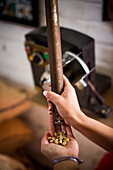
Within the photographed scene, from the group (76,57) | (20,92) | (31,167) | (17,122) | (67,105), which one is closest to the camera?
(67,105)

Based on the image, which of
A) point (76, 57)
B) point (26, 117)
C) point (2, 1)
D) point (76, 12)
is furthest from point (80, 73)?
point (2, 1)

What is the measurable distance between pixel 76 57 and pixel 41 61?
0.74 ft

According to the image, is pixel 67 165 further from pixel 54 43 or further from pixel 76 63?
pixel 76 63

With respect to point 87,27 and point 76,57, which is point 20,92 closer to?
point 87,27

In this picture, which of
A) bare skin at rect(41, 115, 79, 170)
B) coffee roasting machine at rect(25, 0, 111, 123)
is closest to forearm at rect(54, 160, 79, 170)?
bare skin at rect(41, 115, 79, 170)

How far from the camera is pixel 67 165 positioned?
1.72 ft

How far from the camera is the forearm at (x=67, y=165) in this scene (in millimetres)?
524

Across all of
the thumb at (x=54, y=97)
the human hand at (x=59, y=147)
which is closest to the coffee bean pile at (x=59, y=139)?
the human hand at (x=59, y=147)

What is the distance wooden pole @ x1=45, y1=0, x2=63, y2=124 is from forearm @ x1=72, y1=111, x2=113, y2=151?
4.4 inches

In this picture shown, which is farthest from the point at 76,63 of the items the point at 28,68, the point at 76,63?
the point at 28,68

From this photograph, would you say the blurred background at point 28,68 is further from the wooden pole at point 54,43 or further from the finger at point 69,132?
the wooden pole at point 54,43

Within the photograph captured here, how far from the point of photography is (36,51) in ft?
3.25

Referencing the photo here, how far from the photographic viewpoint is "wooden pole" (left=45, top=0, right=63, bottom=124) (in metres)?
0.45

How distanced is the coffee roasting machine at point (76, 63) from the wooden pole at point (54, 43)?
19cm
